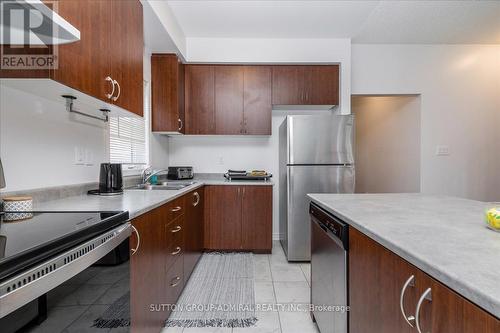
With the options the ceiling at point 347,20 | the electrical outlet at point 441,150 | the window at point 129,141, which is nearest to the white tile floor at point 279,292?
the window at point 129,141

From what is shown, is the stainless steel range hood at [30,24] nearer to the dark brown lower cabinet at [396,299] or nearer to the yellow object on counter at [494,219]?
the dark brown lower cabinet at [396,299]

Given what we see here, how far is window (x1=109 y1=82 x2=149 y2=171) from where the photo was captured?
2232mm

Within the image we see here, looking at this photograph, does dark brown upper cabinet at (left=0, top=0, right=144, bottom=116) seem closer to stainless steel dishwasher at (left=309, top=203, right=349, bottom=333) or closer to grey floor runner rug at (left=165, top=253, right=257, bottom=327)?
stainless steel dishwasher at (left=309, top=203, right=349, bottom=333)

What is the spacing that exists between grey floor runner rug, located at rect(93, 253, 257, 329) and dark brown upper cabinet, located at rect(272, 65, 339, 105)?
Answer: 212cm

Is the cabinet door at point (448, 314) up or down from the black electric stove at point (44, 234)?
down

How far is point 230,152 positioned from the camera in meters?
3.64

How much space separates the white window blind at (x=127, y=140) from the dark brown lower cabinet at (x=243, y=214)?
0.87m

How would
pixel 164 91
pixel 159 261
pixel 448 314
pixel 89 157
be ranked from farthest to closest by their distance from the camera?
pixel 164 91 < pixel 89 157 < pixel 159 261 < pixel 448 314

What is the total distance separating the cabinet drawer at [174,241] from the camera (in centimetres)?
171

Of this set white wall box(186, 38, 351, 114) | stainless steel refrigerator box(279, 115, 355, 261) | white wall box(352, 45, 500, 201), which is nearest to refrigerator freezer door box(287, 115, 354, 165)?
stainless steel refrigerator box(279, 115, 355, 261)

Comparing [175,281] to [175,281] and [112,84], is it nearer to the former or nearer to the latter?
[175,281]

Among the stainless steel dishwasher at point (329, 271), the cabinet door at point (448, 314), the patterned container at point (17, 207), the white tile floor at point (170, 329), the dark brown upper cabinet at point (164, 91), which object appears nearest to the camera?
the cabinet door at point (448, 314)

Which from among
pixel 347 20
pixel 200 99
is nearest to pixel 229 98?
pixel 200 99

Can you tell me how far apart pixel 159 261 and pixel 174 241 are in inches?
12.4
